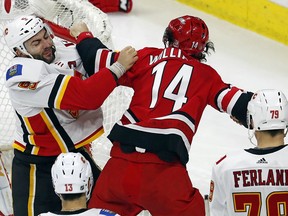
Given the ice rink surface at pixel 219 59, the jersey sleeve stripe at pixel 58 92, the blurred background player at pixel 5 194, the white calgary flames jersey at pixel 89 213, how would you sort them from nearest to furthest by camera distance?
the white calgary flames jersey at pixel 89 213, the jersey sleeve stripe at pixel 58 92, the blurred background player at pixel 5 194, the ice rink surface at pixel 219 59

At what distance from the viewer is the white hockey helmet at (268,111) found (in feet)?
8.59

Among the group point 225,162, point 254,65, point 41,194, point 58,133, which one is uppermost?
point 225,162

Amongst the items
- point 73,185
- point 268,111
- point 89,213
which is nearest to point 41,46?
point 73,185

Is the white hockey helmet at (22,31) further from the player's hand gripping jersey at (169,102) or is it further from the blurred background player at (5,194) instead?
the blurred background player at (5,194)

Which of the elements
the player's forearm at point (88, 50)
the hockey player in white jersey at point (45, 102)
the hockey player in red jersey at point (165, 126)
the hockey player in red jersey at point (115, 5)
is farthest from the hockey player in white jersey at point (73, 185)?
the hockey player in red jersey at point (115, 5)

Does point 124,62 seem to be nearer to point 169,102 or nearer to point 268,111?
point 169,102

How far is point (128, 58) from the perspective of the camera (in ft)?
9.94

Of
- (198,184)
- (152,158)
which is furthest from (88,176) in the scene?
(198,184)

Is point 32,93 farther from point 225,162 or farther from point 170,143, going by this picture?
point 225,162

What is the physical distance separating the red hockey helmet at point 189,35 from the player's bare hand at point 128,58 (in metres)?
0.13

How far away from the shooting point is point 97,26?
3.95 meters

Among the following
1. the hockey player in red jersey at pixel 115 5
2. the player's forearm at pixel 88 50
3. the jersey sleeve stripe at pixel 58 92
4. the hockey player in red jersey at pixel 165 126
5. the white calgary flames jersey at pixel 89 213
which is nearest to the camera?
the white calgary flames jersey at pixel 89 213

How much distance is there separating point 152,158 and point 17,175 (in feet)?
1.90

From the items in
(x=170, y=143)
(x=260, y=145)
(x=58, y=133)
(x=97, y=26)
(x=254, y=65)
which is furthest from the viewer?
(x=254, y=65)
